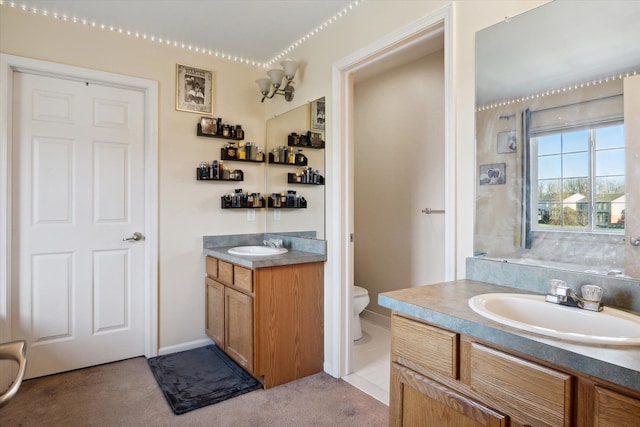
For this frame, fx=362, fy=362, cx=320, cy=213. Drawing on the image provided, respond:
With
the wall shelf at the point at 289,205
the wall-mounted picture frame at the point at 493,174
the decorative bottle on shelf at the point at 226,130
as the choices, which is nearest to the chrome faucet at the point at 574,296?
the wall-mounted picture frame at the point at 493,174

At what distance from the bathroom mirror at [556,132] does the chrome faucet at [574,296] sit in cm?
17

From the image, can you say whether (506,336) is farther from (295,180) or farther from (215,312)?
(215,312)

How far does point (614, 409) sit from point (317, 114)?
2301mm

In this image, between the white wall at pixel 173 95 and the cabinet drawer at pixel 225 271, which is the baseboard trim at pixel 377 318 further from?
the cabinet drawer at pixel 225 271

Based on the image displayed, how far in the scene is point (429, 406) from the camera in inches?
47.6

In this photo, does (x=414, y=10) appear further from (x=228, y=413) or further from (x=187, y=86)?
(x=228, y=413)

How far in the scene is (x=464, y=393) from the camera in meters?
1.11

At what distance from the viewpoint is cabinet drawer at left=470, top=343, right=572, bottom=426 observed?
2.88 ft

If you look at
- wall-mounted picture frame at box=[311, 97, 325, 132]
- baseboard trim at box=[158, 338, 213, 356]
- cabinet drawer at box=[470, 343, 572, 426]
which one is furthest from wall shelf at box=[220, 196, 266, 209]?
cabinet drawer at box=[470, 343, 572, 426]

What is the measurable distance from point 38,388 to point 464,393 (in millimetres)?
2622

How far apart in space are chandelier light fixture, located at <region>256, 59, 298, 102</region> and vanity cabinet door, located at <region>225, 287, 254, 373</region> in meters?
1.60

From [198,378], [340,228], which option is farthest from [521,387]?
[198,378]

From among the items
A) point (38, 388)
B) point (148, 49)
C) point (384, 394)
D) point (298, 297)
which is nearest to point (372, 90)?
point (148, 49)

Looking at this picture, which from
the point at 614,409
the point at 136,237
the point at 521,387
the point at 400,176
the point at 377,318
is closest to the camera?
the point at 614,409
